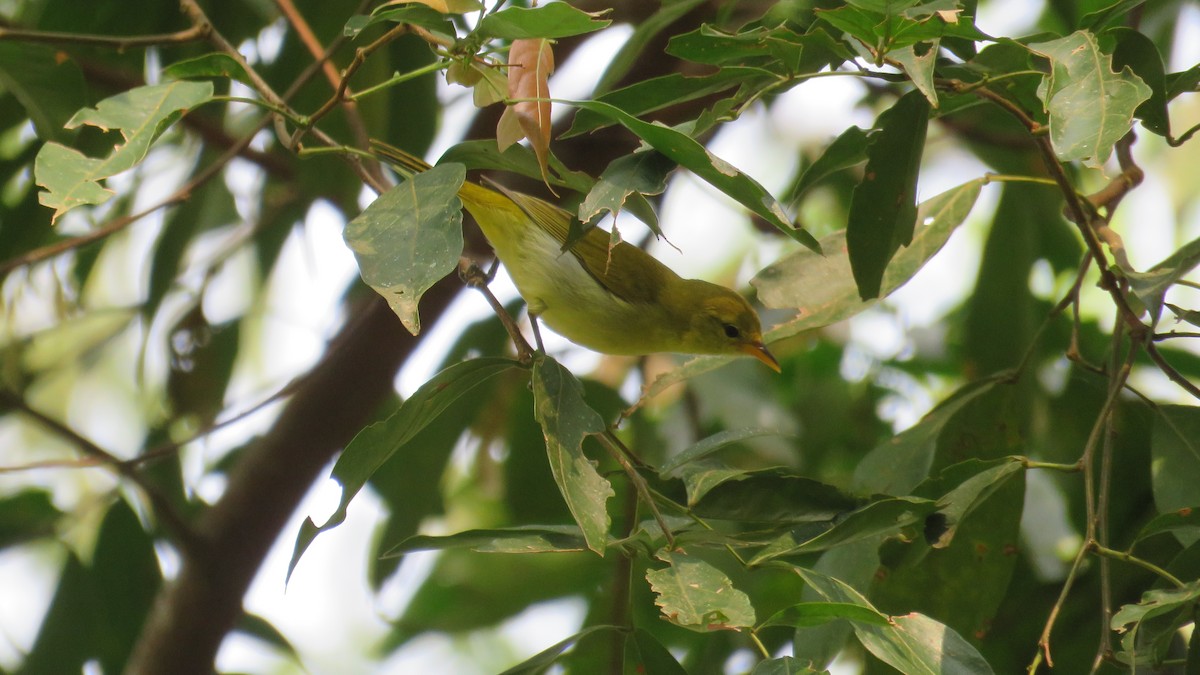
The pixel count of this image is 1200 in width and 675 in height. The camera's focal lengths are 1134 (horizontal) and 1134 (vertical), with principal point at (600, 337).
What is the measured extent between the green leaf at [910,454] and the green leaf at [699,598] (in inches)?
30.4

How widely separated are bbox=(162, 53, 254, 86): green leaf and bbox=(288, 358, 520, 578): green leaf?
57 cm

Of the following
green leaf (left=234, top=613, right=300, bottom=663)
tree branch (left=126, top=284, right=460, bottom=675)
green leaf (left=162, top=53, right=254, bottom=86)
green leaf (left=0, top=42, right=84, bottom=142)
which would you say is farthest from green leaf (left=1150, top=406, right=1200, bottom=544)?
green leaf (left=234, top=613, right=300, bottom=663)

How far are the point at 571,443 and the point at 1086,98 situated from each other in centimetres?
84

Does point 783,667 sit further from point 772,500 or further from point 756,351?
point 756,351

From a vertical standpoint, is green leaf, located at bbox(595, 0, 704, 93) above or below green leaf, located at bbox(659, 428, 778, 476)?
above

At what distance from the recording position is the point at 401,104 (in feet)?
11.2

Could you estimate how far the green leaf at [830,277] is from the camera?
85.4 inches

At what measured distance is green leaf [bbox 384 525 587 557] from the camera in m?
1.61

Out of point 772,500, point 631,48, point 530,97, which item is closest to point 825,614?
point 772,500

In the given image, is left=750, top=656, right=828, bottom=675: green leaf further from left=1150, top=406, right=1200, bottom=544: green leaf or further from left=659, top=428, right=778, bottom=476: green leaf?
left=1150, top=406, right=1200, bottom=544: green leaf

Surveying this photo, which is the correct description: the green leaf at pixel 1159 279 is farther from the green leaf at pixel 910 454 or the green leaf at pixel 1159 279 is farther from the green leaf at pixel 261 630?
the green leaf at pixel 261 630

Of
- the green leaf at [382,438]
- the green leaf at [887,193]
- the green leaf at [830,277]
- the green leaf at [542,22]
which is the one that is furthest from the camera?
the green leaf at [830,277]

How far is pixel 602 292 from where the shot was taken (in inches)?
122

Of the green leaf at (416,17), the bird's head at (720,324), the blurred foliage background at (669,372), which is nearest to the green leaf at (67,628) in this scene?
the blurred foliage background at (669,372)
